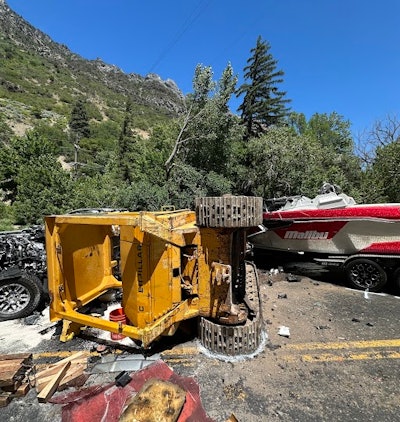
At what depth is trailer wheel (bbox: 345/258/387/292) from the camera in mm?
5043

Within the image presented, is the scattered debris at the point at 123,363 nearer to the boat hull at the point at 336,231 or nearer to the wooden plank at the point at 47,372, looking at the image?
the wooden plank at the point at 47,372

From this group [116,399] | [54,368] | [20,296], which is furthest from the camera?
[20,296]

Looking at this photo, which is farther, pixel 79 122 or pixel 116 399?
→ pixel 79 122

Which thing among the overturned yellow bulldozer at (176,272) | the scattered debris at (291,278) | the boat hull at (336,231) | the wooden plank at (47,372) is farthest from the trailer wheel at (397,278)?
the wooden plank at (47,372)

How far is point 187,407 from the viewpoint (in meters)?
2.24

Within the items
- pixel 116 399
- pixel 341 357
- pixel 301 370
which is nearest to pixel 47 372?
pixel 116 399

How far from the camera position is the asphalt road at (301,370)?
238cm

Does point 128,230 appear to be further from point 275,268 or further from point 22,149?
point 22,149

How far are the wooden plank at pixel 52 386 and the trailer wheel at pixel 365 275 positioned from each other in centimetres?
522

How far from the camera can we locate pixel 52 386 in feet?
8.30

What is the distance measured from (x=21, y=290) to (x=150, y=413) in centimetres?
314

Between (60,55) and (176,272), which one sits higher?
(60,55)

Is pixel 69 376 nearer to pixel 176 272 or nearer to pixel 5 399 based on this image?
pixel 5 399

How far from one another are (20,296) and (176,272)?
2.82m
